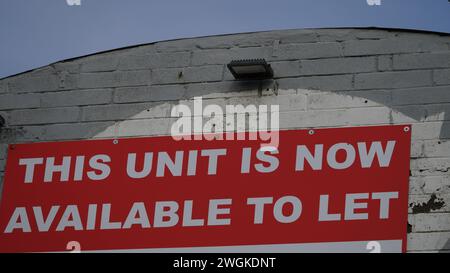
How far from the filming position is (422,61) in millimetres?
6715

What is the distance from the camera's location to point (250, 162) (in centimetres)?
673

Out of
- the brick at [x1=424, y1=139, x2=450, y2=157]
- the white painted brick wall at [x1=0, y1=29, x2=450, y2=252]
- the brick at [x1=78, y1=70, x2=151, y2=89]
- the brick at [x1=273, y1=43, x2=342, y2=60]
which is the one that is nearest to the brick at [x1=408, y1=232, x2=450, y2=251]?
the white painted brick wall at [x1=0, y1=29, x2=450, y2=252]

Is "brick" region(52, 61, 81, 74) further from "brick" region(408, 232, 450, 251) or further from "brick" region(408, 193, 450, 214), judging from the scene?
"brick" region(408, 232, 450, 251)

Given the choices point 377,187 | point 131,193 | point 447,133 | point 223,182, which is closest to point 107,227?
point 131,193

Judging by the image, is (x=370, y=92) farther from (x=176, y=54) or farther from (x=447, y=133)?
(x=176, y=54)

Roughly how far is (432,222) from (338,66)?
1264mm

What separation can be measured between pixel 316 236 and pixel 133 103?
164 centimetres

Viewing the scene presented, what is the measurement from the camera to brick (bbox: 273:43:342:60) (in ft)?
22.6

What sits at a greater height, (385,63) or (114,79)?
(114,79)

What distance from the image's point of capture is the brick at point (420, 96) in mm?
6578

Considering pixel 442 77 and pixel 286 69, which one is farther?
pixel 286 69

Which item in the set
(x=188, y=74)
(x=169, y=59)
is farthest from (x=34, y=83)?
(x=188, y=74)

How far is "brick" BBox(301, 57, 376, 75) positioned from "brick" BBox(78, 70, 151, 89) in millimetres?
1147

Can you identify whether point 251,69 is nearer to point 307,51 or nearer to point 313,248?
point 307,51
